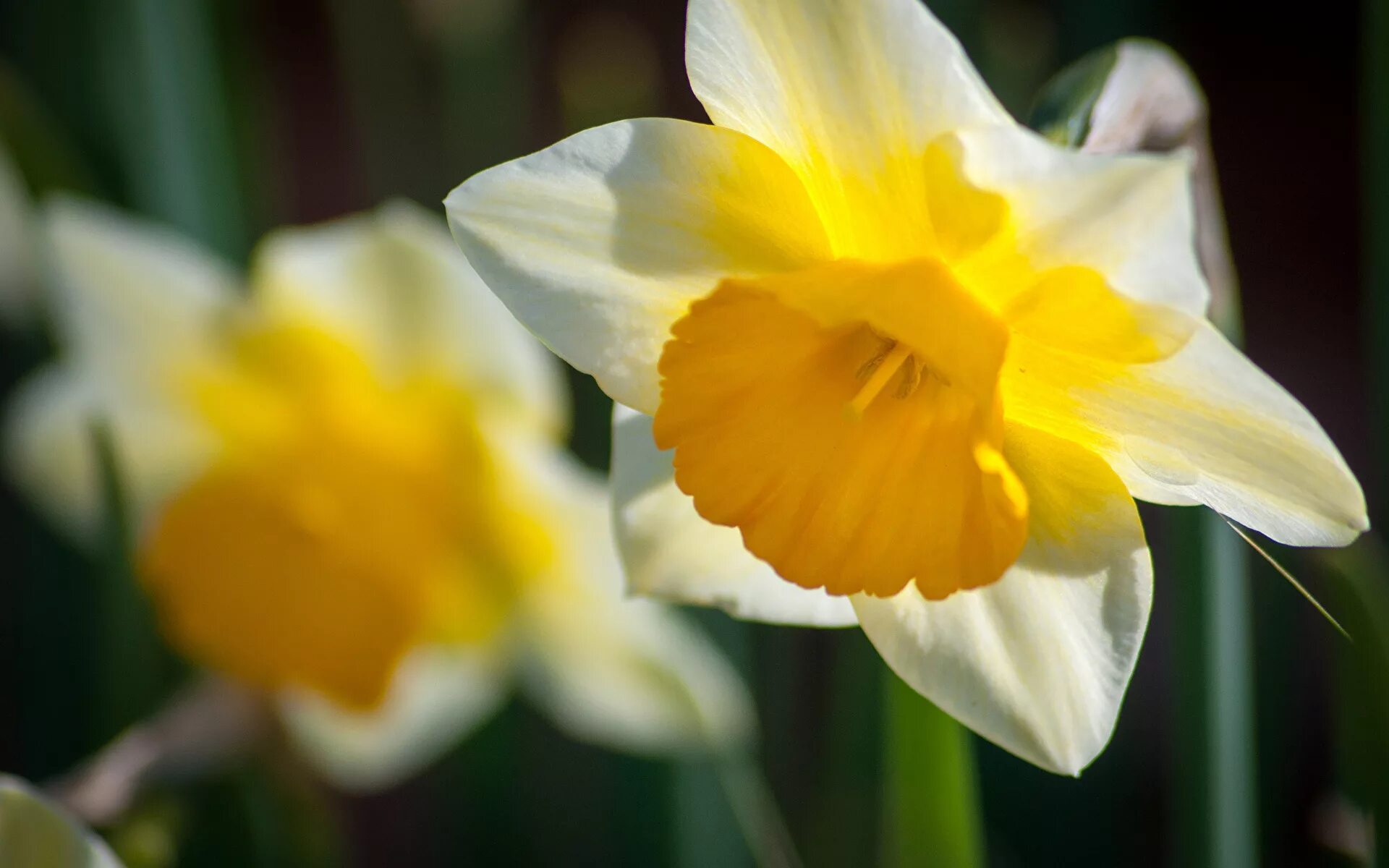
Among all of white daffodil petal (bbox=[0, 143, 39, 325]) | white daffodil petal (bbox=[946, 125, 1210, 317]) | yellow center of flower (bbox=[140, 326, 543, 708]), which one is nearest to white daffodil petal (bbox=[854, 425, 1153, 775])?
white daffodil petal (bbox=[946, 125, 1210, 317])

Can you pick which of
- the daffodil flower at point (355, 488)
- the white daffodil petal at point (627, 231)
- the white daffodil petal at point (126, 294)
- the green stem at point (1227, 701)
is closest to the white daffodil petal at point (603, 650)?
the daffodil flower at point (355, 488)

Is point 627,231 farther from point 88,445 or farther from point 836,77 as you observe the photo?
point 88,445

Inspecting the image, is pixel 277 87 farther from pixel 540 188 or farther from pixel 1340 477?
pixel 1340 477

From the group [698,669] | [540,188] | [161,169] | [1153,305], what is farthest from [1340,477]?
[161,169]

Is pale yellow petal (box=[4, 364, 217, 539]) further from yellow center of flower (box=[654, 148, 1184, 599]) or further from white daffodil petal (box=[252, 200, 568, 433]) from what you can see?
yellow center of flower (box=[654, 148, 1184, 599])

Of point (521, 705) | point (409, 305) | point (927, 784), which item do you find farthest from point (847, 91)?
point (521, 705)
